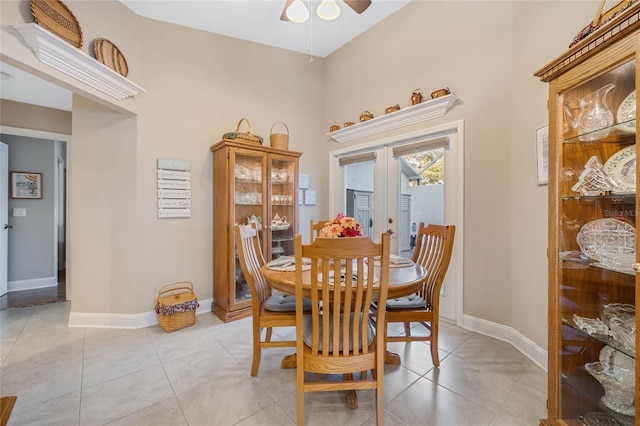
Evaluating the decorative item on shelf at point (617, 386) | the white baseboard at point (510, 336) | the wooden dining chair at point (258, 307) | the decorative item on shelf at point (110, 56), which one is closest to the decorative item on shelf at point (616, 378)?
the decorative item on shelf at point (617, 386)

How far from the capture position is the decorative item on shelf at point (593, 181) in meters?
1.20

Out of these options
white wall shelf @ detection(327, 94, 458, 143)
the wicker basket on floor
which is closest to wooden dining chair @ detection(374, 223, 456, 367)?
white wall shelf @ detection(327, 94, 458, 143)

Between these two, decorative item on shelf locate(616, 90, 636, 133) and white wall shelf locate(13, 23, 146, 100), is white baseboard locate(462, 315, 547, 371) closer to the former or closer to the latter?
decorative item on shelf locate(616, 90, 636, 133)

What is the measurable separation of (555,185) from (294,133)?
3.09m

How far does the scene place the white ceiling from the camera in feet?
8.88

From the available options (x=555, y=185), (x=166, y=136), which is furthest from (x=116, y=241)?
(x=555, y=185)

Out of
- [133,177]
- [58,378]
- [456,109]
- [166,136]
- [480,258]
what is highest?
[456,109]

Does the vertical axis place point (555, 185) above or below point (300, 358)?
above

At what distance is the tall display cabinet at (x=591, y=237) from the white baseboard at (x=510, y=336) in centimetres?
76

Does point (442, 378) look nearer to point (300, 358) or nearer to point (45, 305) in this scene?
point (300, 358)

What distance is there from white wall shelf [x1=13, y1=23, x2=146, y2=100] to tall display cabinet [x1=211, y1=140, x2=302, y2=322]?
0.94 m

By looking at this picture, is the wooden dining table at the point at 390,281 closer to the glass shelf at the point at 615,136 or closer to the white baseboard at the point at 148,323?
the glass shelf at the point at 615,136

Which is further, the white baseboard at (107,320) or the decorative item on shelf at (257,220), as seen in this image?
the decorative item on shelf at (257,220)

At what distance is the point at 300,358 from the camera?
4.48 ft
